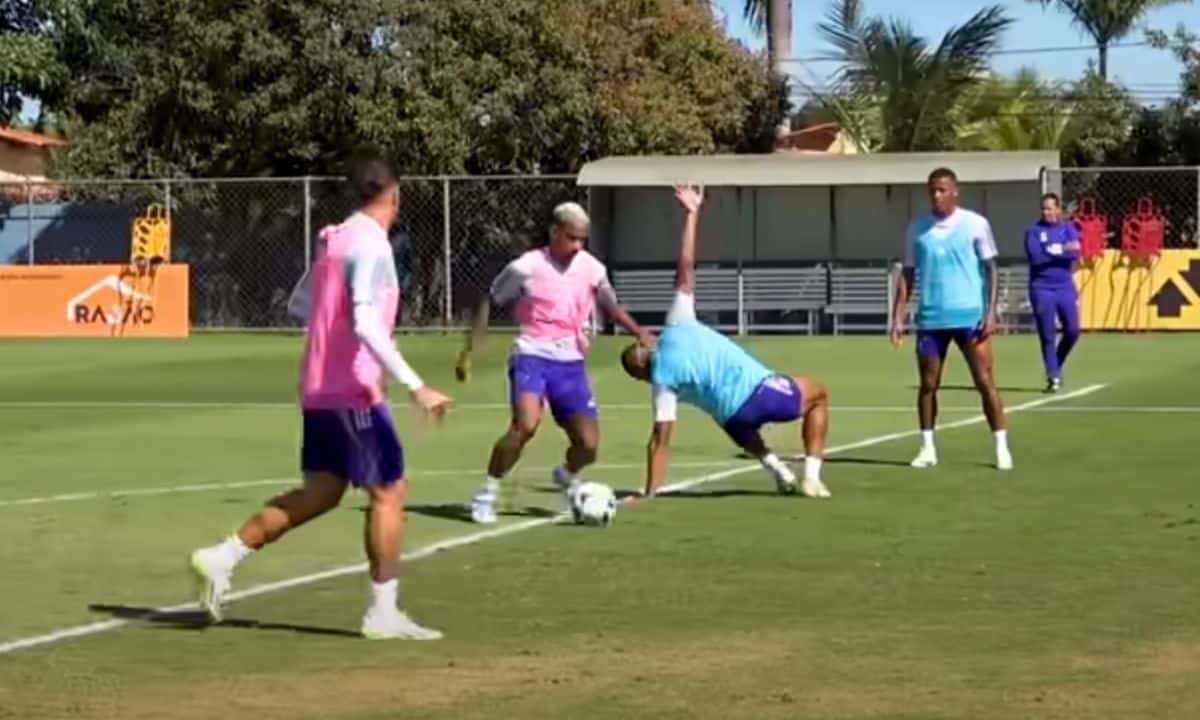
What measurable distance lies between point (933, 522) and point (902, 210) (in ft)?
84.4

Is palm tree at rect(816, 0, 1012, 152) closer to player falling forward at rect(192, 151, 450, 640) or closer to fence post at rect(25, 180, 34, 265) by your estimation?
fence post at rect(25, 180, 34, 265)

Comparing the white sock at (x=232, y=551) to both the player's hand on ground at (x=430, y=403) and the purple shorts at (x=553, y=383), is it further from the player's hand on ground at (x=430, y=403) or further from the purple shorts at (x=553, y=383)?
the purple shorts at (x=553, y=383)

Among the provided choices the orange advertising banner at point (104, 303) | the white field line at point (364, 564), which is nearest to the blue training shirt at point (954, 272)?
the white field line at point (364, 564)

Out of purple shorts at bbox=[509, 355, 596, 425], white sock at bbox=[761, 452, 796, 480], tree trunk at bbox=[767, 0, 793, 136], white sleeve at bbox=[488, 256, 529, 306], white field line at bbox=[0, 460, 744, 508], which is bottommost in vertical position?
white field line at bbox=[0, 460, 744, 508]

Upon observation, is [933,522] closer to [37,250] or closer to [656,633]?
[656,633]

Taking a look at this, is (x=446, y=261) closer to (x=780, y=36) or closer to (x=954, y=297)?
(x=780, y=36)

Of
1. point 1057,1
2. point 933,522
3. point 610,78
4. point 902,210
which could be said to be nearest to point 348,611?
point 933,522

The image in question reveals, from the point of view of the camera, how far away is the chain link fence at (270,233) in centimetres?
3931

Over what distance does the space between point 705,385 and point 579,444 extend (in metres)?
1.00

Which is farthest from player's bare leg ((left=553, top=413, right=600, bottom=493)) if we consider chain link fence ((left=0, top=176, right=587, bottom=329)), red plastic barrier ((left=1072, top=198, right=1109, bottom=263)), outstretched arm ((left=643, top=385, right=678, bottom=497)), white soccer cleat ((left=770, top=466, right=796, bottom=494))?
chain link fence ((left=0, top=176, right=587, bottom=329))

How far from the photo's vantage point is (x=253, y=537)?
9.53 metres

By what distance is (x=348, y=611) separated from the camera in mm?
9844

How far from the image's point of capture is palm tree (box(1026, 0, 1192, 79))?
7162 centimetres

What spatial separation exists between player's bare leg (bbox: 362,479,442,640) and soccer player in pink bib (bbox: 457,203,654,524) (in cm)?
367
